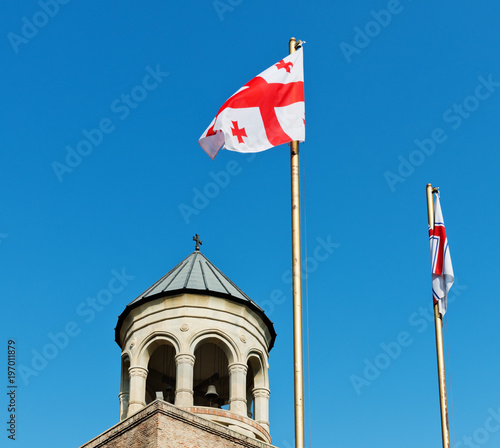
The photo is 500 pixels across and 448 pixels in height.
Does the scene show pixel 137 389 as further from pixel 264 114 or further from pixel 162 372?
pixel 264 114

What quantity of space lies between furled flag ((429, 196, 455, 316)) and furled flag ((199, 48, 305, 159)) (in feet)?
23.3

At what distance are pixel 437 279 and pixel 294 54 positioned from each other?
8522 millimetres

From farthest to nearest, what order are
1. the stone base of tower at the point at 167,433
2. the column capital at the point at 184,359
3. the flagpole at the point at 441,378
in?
the column capital at the point at 184,359
the stone base of tower at the point at 167,433
the flagpole at the point at 441,378

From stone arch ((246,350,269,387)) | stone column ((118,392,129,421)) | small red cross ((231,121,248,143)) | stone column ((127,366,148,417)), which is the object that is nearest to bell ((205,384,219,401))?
stone arch ((246,350,269,387))

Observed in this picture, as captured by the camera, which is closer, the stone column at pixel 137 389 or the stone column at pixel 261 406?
the stone column at pixel 137 389

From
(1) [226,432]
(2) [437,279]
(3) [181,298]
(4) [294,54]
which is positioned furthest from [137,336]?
(4) [294,54]

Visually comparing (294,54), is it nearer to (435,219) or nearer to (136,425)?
(435,219)

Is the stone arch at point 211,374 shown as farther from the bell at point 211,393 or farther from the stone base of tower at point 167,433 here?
the stone base of tower at point 167,433

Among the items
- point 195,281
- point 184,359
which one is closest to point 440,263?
point 184,359

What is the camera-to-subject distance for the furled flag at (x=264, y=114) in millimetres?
25984

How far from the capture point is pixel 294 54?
26703 millimetres

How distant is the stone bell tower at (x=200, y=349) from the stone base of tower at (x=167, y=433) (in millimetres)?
112

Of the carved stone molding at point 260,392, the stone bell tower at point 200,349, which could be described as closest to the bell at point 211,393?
the stone bell tower at point 200,349

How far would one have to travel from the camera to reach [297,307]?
2284cm
